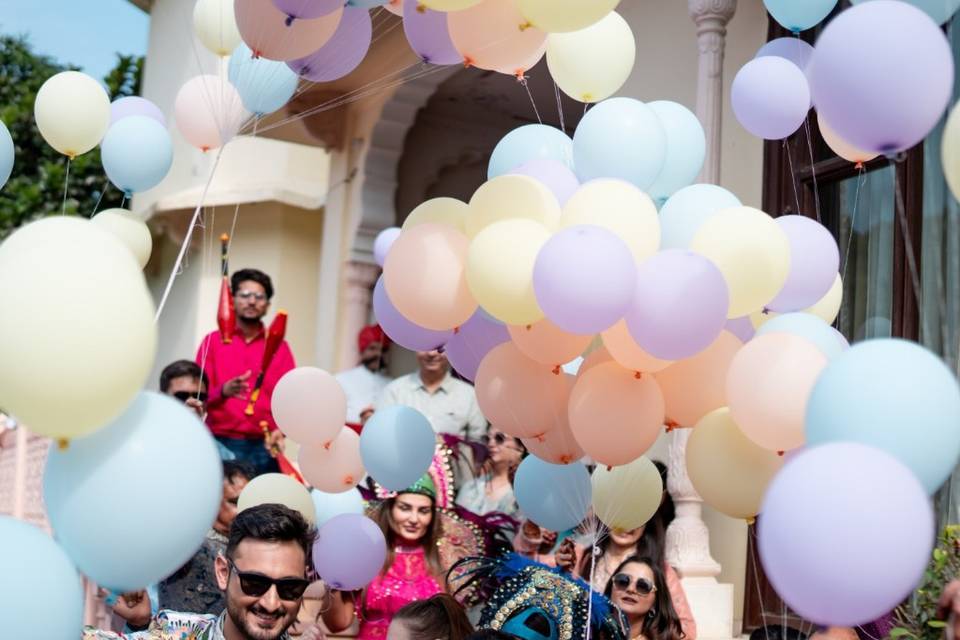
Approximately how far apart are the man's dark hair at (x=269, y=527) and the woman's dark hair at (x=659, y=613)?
1.22 metres

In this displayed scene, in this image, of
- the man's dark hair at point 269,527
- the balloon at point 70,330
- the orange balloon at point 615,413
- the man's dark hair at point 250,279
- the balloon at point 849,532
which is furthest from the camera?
the man's dark hair at point 250,279

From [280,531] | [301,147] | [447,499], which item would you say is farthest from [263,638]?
[301,147]

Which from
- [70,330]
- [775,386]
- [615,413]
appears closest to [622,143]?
[615,413]

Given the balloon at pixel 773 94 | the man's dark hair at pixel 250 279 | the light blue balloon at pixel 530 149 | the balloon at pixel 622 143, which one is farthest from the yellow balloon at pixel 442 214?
the man's dark hair at pixel 250 279

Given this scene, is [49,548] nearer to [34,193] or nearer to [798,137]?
[798,137]

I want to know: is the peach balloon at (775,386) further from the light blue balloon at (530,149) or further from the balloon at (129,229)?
the balloon at (129,229)

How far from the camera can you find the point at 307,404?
3508 mm

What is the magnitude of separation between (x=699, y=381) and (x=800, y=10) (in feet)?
3.60

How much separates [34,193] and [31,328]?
42.3ft

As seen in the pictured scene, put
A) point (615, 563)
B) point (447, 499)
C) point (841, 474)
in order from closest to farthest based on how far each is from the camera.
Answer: point (841, 474) → point (615, 563) → point (447, 499)

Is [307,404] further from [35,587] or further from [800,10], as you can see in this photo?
[800,10]

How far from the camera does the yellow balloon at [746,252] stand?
2.62 m

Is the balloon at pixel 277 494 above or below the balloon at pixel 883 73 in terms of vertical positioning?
below

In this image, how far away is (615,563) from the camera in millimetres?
4176
